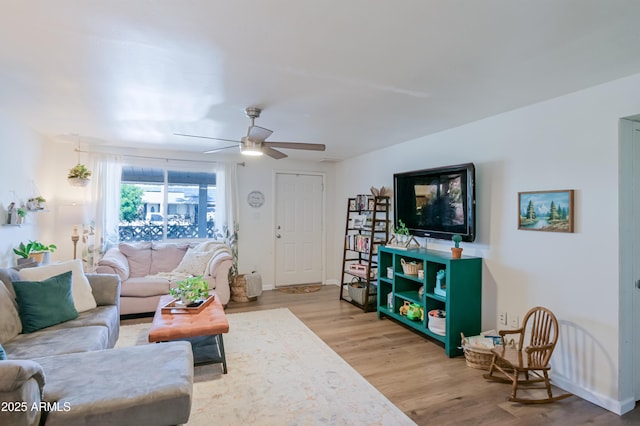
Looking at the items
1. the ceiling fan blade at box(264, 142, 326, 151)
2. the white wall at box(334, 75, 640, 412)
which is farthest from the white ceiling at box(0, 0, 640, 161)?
the ceiling fan blade at box(264, 142, 326, 151)

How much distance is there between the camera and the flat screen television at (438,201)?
3453 millimetres

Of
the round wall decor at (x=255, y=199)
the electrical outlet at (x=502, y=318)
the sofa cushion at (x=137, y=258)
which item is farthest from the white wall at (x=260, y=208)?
the electrical outlet at (x=502, y=318)

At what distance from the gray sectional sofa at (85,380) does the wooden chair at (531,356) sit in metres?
2.33

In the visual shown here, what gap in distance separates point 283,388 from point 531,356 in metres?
1.94

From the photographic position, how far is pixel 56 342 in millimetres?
2391

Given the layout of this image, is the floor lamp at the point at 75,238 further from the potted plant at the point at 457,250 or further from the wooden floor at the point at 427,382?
the potted plant at the point at 457,250

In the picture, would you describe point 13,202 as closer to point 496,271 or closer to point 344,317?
point 344,317

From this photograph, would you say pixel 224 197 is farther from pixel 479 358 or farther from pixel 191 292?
pixel 479 358

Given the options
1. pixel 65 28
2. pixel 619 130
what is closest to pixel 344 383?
pixel 619 130

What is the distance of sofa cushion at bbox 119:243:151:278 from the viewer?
Result: 4762 mm

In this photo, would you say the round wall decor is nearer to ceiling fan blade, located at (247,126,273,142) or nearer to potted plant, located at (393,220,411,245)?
potted plant, located at (393,220,411,245)

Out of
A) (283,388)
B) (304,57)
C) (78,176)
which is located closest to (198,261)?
(78,176)

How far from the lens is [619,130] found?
2.42 metres

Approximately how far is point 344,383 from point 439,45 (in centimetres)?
249
